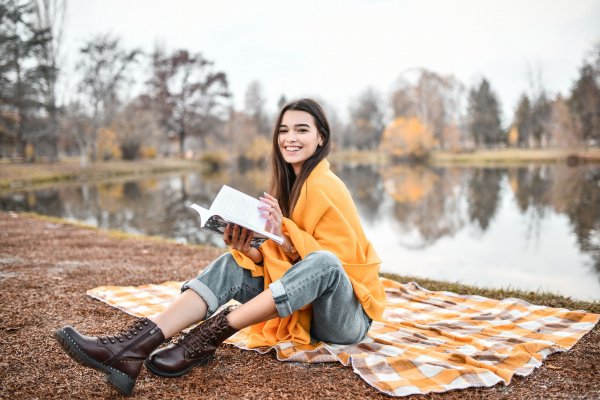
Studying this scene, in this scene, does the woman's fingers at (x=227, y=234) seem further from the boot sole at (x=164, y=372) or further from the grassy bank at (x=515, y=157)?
the grassy bank at (x=515, y=157)

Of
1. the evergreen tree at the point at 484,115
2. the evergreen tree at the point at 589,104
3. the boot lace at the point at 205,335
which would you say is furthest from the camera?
the evergreen tree at the point at 484,115

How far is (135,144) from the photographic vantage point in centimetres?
3097

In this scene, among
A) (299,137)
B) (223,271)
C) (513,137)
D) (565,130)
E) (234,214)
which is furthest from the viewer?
(513,137)

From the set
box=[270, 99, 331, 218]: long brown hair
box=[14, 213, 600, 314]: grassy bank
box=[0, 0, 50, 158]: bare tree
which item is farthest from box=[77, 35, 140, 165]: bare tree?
box=[270, 99, 331, 218]: long brown hair

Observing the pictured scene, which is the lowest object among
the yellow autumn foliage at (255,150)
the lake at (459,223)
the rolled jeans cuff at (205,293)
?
the lake at (459,223)

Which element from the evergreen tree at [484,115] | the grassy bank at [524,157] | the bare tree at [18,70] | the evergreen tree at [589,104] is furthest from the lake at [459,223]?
the evergreen tree at [484,115]

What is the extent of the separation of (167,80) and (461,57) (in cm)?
2813

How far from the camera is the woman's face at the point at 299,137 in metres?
2.54

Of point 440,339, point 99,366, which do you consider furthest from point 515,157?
point 99,366

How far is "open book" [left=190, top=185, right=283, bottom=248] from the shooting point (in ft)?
6.59

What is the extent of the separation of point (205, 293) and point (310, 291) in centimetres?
54

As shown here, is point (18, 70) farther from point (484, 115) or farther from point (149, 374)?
point (484, 115)

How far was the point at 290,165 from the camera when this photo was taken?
2.72 m

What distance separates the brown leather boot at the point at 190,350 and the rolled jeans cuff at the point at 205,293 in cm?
8
